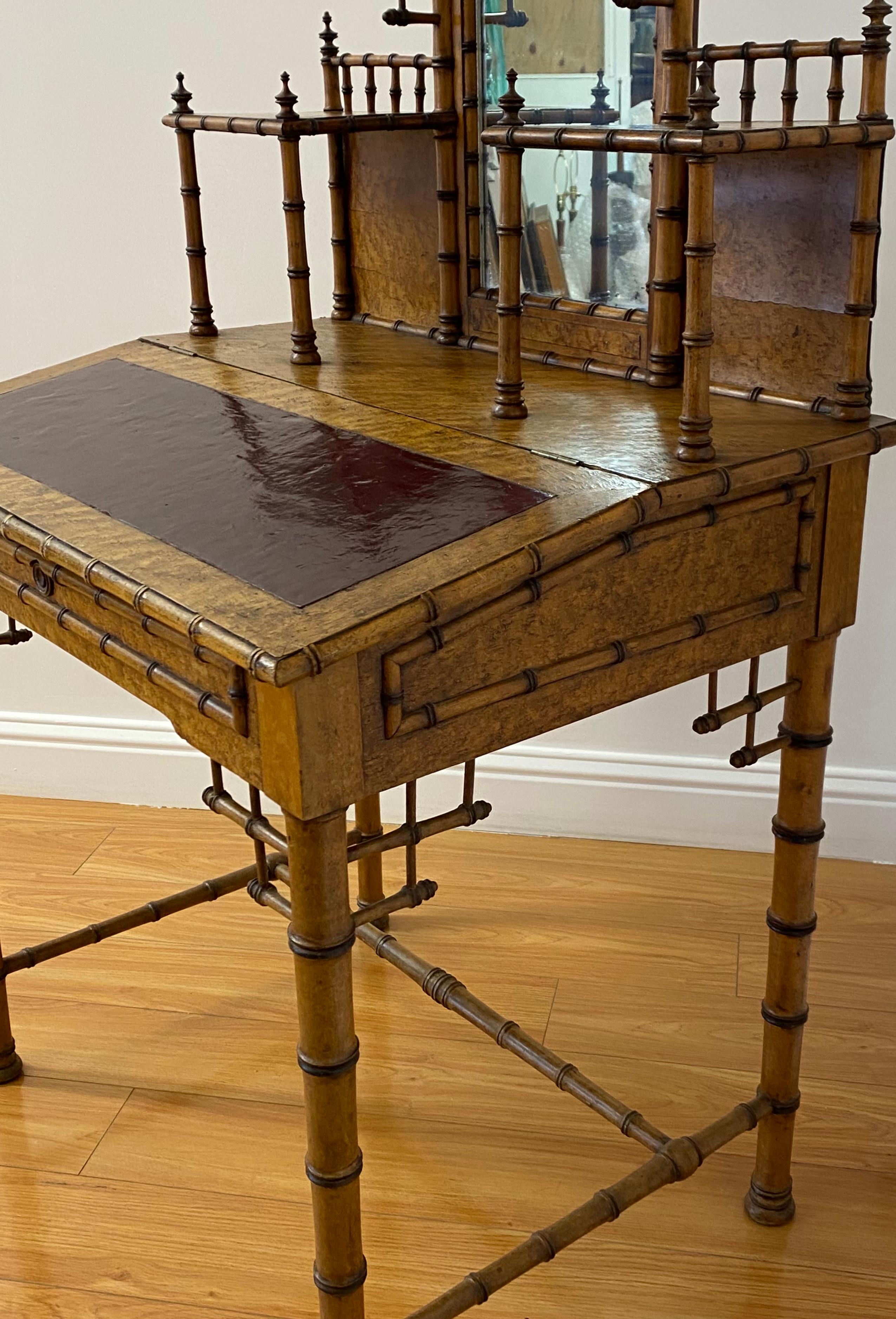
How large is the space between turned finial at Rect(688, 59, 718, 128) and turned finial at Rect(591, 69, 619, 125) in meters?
0.41

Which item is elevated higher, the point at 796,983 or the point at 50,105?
the point at 50,105

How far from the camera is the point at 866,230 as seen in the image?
1.78m

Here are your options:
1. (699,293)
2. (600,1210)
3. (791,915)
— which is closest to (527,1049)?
(600,1210)

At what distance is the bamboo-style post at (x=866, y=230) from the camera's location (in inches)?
68.4

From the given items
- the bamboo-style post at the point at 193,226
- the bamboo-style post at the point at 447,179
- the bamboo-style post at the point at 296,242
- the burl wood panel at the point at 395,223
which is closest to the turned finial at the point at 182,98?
the bamboo-style post at the point at 193,226

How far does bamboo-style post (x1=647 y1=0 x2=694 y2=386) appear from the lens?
75.1 inches

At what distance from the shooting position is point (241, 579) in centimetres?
A: 158

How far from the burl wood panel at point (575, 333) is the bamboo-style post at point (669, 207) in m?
0.04

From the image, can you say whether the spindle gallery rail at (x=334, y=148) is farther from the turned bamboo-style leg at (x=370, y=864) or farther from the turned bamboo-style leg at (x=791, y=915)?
the turned bamboo-style leg at (x=370, y=864)

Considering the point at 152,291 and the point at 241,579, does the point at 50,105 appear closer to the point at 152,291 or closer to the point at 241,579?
the point at 152,291

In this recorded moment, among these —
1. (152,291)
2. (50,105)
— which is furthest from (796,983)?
(50,105)

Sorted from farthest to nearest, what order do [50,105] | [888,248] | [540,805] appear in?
1. [540,805]
2. [50,105]
3. [888,248]

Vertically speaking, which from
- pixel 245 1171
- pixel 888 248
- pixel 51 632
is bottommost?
pixel 245 1171

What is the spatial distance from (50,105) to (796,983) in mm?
2424
